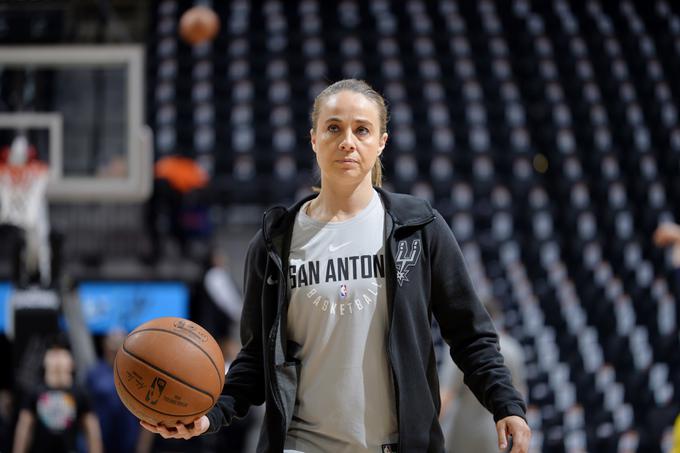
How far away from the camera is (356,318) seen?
224cm

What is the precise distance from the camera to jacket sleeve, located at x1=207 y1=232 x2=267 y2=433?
239 centimetres

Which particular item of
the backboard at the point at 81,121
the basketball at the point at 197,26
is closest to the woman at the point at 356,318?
the backboard at the point at 81,121

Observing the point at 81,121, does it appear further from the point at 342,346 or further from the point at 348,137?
the point at 342,346

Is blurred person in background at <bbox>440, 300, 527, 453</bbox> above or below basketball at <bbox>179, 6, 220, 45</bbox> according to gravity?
below

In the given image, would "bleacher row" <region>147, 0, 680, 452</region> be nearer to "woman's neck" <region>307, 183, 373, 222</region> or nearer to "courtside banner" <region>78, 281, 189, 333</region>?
"courtside banner" <region>78, 281, 189, 333</region>

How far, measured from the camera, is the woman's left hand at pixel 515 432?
2.12 m

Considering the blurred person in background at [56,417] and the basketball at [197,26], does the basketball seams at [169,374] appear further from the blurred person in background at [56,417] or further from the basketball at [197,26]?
the basketball at [197,26]

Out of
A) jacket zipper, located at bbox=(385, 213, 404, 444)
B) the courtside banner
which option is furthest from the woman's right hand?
the courtside banner

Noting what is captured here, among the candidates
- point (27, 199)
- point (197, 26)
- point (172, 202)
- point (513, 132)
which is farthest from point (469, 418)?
Result: point (513, 132)

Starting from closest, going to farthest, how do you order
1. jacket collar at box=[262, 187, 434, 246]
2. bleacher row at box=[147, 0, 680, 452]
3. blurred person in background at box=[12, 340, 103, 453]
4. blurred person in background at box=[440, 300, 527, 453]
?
jacket collar at box=[262, 187, 434, 246] → blurred person in background at box=[440, 300, 527, 453] → blurred person in background at box=[12, 340, 103, 453] → bleacher row at box=[147, 0, 680, 452]

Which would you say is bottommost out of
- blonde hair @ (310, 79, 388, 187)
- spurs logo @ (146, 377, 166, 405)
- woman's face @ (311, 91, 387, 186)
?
spurs logo @ (146, 377, 166, 405)

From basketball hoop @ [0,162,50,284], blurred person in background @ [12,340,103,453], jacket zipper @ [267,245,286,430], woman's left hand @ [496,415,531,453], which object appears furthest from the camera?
basketball hoop @ [0,162,50,284]

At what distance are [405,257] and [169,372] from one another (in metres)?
0.61

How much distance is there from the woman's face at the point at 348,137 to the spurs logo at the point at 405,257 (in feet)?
0.66
